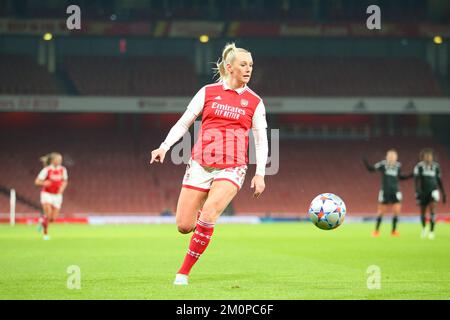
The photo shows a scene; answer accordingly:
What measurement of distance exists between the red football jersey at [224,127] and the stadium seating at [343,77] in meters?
34.6

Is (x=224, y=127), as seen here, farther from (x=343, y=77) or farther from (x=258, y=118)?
(x=343, y=77)

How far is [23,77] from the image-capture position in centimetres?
4344

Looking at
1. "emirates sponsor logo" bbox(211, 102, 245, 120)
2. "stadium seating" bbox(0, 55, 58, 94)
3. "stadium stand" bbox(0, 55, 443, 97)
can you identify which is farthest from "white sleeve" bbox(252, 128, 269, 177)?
"stadium stand" bbox(0, 55, 443, 97)


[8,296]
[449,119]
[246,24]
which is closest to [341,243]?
[8,296]

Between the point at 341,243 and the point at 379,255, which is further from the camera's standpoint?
the point at 341,243

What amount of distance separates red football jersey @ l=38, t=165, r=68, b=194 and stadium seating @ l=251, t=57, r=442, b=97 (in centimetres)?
2318

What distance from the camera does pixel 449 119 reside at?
159 ft

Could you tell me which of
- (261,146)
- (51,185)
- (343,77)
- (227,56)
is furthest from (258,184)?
(343,77)


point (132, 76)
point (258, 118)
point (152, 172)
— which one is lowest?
point (258, 118)

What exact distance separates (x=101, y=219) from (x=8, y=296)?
2791 cm

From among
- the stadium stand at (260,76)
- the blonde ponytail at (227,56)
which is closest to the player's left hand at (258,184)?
the blonde ponytail at (227,56)

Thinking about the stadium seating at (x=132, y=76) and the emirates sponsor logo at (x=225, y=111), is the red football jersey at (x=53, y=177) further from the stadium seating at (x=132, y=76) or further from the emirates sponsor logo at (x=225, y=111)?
the stadium seating at (x=132, y=76)

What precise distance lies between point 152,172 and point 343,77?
37.2 ft

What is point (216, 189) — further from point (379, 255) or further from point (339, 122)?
point (339, 122)
